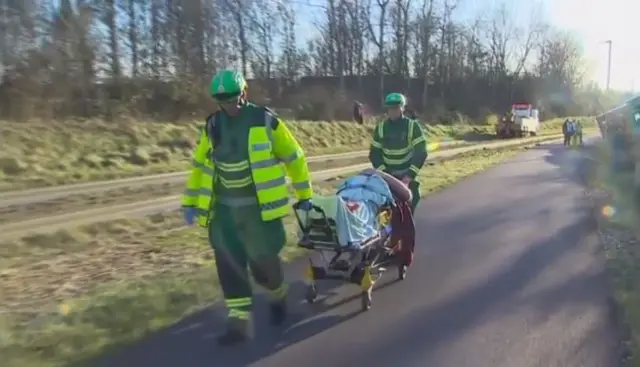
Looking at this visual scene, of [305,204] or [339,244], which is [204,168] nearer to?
[305,204]

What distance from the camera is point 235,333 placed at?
18.1 ft

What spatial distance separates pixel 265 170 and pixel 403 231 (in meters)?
2.51

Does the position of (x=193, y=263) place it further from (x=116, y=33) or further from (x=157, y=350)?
(x=116, y=33)

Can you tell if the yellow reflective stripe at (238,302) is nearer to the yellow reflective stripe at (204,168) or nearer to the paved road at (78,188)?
the yellow reflective stripe at (204,168)

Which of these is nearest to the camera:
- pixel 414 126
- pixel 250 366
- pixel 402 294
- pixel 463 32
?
pixel 250 366

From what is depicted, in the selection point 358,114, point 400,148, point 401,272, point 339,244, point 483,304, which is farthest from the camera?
point 358,114

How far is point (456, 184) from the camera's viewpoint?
57.3ft

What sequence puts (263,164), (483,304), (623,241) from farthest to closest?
(623,241), (483,304), (263,164)

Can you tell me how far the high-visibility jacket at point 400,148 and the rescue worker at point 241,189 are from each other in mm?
2637

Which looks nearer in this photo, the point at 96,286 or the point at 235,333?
the point at 235,333

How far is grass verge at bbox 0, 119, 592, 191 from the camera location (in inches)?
800

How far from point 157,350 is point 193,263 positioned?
3303 millimetres

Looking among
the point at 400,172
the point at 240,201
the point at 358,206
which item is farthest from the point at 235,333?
the point at 400,172

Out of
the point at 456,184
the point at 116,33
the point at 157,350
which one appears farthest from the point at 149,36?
the point at 157,350
